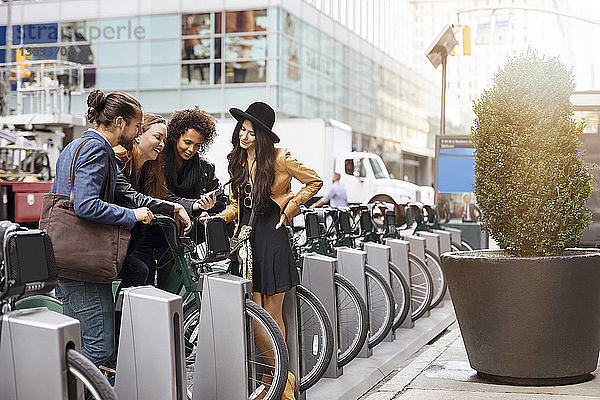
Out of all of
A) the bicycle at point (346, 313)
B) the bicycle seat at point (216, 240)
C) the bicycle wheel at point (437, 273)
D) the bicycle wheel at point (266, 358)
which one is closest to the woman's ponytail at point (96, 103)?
the bicycle seat at point (216, 240)

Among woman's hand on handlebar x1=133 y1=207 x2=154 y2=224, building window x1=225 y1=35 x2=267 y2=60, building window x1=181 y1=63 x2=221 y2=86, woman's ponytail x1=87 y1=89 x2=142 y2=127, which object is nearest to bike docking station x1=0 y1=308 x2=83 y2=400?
woman's hand on handlebar x1=133 y1=207 x2=154 y2=224

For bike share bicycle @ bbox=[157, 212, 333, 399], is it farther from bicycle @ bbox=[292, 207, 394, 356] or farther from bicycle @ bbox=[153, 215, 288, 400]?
bicycle @ bbox=[292, 207, 394, 356]

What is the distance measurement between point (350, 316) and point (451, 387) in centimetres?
93

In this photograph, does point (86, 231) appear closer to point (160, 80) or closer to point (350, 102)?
point (160, 80)

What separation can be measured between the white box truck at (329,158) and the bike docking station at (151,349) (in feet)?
74.1

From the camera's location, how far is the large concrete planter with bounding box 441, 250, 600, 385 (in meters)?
6.02

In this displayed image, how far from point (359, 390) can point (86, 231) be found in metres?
2.57

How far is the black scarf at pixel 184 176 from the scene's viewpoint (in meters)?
6.14

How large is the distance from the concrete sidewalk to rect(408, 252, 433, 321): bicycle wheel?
180 centimetres

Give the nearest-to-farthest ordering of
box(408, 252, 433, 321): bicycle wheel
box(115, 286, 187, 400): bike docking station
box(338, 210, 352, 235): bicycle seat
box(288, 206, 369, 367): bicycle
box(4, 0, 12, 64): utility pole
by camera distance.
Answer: box(115, 286, 187, 400): bike docking station, box(288, 206, 369, 367): bicycle, box(338, 210, 352, 235): bicycle seat, box(408, 252, 433, 321): bicycle wheel, box(4, 0, 12, 64): utility pole

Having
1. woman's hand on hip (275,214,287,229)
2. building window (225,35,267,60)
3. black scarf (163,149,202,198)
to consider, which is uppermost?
building window (225,35,267,60)

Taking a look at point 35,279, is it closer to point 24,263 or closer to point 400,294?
point 24,263

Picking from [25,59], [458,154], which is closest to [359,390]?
[458,154]

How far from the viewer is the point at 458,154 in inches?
551
